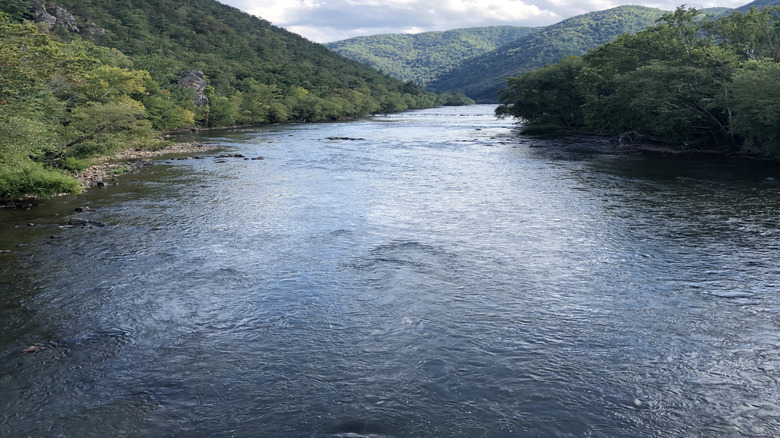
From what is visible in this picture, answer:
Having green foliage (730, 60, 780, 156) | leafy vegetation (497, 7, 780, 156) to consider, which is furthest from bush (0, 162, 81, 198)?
leafy vegetation (497, 7, 780, 156)

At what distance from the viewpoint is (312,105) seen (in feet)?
365

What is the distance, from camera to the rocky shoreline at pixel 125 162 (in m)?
34.2

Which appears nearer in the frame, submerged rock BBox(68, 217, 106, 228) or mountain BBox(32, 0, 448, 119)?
submerged rock BBox(68, 217, 106, 228)

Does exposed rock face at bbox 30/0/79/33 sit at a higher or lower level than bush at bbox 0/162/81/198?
higher

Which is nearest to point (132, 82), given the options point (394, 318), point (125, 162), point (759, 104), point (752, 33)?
point (125, 162)

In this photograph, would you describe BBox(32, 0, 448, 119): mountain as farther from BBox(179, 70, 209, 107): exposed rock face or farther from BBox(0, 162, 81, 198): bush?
BBox(0, 162, 81, 198): bush

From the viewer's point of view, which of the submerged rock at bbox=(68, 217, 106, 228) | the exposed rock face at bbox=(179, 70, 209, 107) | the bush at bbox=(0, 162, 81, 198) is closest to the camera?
the submerged rock at bbox=(68, 217, 106, 228)

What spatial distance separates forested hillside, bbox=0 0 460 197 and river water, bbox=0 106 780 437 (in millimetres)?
5461

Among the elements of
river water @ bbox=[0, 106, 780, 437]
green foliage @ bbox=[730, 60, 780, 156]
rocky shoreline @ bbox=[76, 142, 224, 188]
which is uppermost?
green foliage @ bbox=[730, 60, 780, 156]

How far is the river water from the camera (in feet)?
31.3

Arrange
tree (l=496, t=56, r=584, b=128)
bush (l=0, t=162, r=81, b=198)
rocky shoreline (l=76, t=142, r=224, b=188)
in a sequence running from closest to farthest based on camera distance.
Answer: bush (l=0, t=162, r=81, b=198)
rocky shoreline (l=76, t=142, r=224, b=188)
tree (l=496, t=56, r=584, b=128)

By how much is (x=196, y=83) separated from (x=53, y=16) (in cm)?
3466

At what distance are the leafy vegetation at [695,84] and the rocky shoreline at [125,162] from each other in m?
41.5

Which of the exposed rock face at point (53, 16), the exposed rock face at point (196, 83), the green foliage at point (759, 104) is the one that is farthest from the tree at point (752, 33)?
the exposed rock face at point (53, 16)
